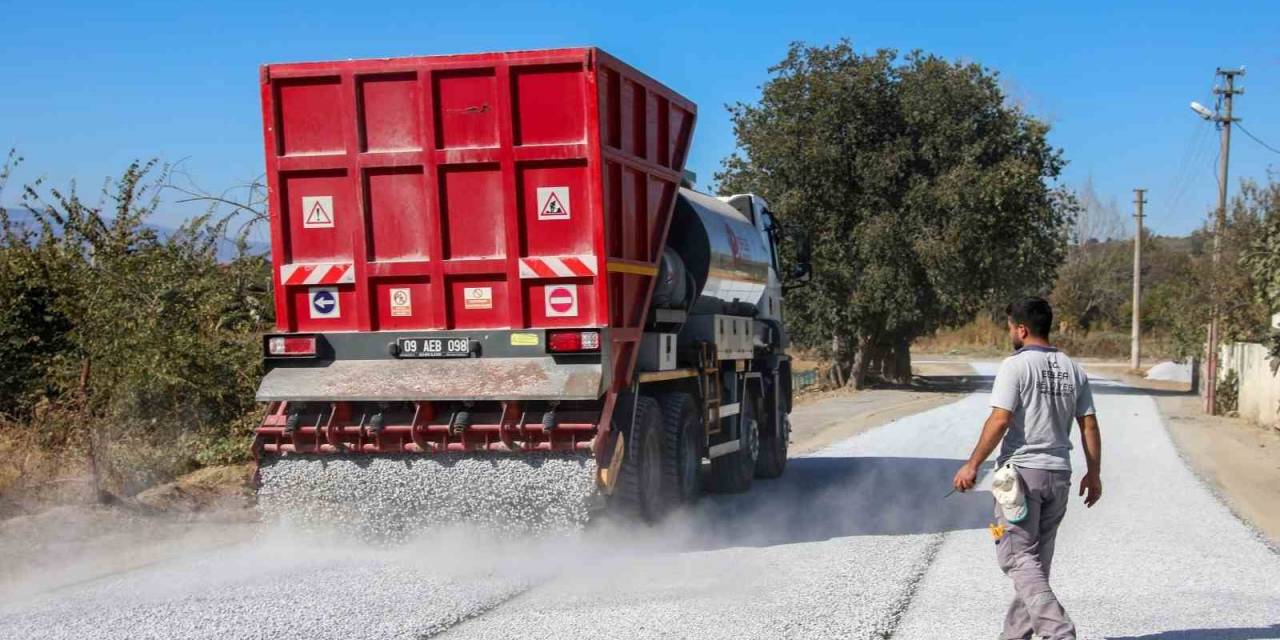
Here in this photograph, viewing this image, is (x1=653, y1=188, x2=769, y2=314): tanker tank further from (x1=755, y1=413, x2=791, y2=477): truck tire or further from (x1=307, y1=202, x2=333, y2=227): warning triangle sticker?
(x1=307, y1=202, x2=333, y2=227): warning triangle sticker

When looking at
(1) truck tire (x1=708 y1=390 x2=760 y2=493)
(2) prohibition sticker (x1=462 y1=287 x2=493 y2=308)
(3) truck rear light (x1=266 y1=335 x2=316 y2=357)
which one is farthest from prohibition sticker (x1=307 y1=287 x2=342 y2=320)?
(1) truck tire (x1=708 y1=390 x2=760 y2=493)

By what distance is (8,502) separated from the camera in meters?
10.0

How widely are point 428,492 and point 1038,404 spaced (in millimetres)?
4318

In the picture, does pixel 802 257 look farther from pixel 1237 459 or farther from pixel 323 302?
pixel 1237 459

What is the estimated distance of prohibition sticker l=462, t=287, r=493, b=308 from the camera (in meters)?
8.60

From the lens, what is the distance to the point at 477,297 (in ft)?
28.3

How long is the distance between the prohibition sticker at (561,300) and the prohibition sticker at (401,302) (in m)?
1.01

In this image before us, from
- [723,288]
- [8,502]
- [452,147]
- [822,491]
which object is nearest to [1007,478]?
[452,147]

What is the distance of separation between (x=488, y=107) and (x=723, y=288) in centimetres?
395

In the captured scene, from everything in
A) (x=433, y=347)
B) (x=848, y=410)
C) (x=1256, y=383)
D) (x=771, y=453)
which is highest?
(x=433, y=347)

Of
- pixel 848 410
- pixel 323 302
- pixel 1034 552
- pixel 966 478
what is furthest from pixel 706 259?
pixel 848 410

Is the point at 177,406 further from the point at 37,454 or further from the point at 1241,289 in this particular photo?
the point at 1241,289

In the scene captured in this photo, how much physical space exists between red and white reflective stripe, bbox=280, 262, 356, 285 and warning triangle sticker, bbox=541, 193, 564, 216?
146 centimetres

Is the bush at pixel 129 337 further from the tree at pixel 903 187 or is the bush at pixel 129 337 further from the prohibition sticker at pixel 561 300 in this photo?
the tree at pixel 903 187
